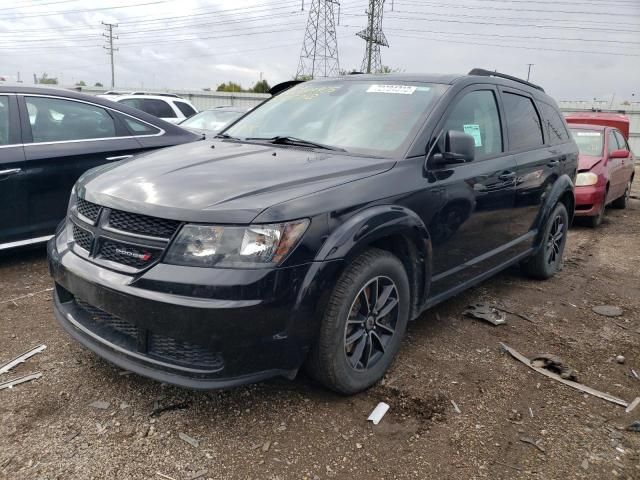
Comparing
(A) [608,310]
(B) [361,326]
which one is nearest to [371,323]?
(B) [361,326]

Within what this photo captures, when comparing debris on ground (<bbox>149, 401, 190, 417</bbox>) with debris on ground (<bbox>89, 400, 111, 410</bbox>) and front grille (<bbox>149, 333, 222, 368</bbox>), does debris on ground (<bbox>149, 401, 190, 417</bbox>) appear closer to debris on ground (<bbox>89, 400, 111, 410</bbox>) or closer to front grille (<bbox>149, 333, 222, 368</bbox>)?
debris on ground (<bbox>89, 400, 111, 410</bbox>)

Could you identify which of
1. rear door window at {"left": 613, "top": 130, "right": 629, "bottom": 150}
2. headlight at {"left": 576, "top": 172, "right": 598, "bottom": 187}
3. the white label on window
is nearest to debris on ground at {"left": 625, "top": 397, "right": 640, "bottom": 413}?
the white label on window

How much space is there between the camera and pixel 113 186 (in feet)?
8.52

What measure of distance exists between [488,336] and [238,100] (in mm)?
27921

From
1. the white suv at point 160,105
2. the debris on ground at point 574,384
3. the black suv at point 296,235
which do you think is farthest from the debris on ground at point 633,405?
the white suv at point 160,105

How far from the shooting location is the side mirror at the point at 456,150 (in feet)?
9.87

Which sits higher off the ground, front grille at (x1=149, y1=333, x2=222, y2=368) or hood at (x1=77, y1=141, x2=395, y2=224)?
hood at (x1=77, y1=141, x2=395, y2=224)

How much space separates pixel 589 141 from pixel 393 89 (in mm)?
6525

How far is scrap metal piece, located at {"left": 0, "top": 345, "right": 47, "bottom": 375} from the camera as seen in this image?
2.90 m

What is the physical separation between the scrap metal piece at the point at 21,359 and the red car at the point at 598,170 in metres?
7.20

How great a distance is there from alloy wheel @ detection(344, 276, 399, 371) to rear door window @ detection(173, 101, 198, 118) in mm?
10022

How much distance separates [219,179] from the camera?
252cm

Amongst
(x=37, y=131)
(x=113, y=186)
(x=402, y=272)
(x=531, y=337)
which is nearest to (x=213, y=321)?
(x=113, y=186)

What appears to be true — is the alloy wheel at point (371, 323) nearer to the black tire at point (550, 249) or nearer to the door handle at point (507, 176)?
the door handle at point (507, 176)
